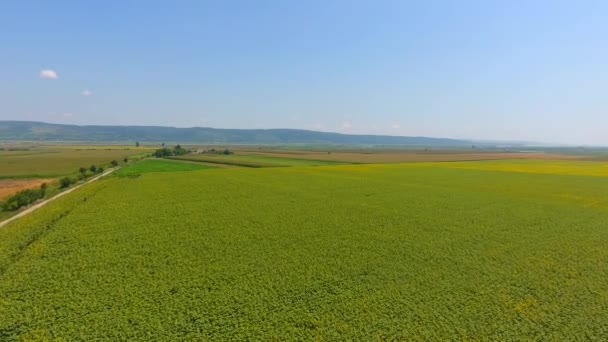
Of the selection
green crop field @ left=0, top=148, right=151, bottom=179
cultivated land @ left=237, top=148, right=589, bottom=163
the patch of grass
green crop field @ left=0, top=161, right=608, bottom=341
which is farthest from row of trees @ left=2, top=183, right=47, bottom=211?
the patch of grass

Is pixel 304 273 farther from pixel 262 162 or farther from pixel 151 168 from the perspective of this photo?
pixel 262 162

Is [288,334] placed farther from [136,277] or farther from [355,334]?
[136,277]

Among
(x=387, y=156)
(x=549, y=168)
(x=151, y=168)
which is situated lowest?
(x=151, y=168)

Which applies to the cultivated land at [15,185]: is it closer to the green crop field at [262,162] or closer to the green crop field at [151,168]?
the green crop field at [151,168]

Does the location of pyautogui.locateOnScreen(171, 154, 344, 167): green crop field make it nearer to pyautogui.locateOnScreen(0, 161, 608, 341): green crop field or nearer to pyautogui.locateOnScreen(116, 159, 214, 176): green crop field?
pyautogui.locateOnScreen(116, 159, 214, 176): green crop field

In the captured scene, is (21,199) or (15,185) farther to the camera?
(15,185)

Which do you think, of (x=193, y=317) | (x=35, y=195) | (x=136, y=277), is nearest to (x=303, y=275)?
(x=193, y=317)

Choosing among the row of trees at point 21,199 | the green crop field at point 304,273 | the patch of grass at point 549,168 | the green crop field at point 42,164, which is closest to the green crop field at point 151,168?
the green crop field at point 42,164

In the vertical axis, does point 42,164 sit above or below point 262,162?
below

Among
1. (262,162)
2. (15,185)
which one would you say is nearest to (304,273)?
(15,185)
